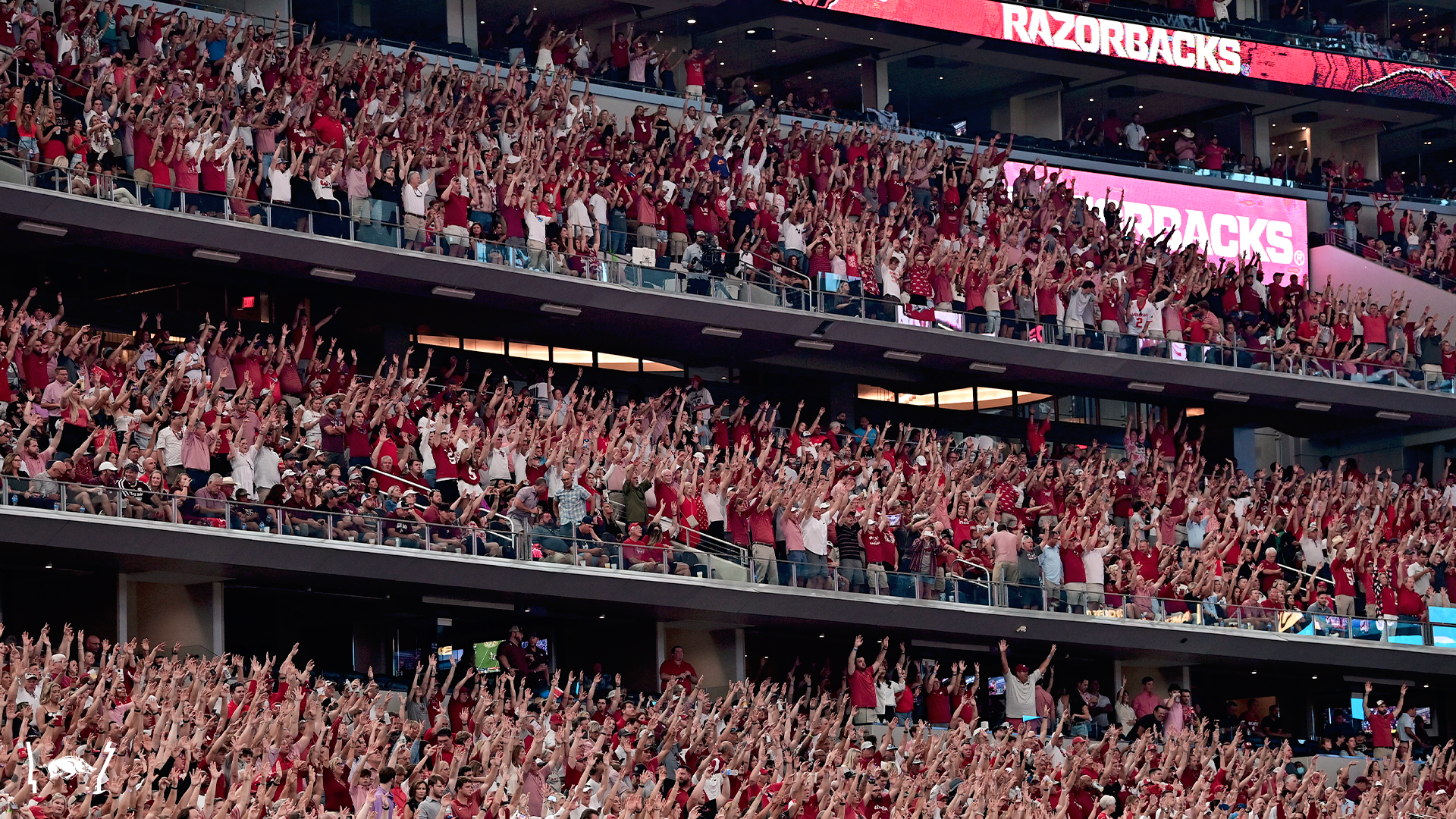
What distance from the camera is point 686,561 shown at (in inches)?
944

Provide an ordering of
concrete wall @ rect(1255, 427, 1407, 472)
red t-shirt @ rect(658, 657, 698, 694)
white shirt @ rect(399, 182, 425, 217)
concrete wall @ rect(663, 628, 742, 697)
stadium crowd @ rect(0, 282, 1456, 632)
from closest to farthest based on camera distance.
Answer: stadium crowd @ rect(0, 282, 1456, 632) < red t-shirt @ rect(658, 657, 698, 694) < white shirt @ rect(399, 182, 425, 217) < concrete wall @ rect(663, 628, 742, 697) < concrete wall @ rect(1255, 427, 1407, 472)

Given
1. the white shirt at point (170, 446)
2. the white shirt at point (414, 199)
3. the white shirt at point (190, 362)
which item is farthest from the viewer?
the white shirt at point (414, 199)

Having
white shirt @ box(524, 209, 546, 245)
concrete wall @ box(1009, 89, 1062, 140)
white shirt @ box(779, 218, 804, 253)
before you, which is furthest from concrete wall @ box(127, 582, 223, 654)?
concrete wall @ box(1009, 89, 1062, 140)

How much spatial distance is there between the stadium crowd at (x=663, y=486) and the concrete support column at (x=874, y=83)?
25.8 ft

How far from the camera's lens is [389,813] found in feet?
53.2

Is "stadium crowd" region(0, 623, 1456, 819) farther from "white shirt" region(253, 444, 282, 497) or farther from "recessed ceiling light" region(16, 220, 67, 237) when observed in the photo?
"recessed ceiling light" region(16, 220, 67, 237)

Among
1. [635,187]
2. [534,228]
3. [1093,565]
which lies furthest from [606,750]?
[635,187]

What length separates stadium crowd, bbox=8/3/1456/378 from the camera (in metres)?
24.1

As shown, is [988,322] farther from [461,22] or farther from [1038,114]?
[1038,114]

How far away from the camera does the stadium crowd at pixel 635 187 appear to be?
24094mm

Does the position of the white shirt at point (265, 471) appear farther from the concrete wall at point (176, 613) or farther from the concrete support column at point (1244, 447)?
the concrete support column at point (1244, 447)

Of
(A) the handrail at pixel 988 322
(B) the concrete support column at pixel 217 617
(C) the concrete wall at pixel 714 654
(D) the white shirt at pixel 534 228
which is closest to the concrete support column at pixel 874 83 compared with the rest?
(A) the handrail at pixel 988 322

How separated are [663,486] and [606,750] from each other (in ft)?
16.9

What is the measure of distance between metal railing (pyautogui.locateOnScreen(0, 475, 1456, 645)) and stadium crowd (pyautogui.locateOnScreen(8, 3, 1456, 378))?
4.40 metres
